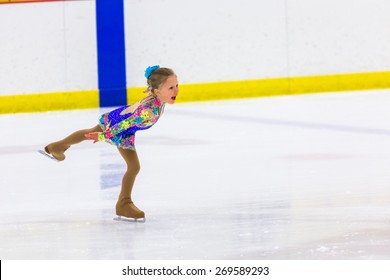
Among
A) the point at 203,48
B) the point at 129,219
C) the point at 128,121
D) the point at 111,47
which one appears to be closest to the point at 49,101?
the point at 111,47

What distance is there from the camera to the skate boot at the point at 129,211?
496cm

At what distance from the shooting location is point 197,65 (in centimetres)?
1205

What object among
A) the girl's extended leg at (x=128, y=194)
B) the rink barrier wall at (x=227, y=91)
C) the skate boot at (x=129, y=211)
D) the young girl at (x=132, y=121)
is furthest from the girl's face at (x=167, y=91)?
the rink barrier wall at (x=227, y=91)

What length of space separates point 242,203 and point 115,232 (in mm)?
918

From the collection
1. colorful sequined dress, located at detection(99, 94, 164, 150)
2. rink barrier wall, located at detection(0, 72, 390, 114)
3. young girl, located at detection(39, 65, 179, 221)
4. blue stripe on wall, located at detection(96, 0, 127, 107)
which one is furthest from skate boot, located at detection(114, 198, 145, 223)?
blue stripe on wall, located at detection(96, 0, 127, 107)

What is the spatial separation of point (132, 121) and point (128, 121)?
0.02m

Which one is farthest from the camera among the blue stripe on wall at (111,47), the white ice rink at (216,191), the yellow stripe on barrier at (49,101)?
the blue stripe on wall at (111,47)

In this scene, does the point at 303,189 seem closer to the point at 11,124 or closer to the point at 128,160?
the point at 128,160

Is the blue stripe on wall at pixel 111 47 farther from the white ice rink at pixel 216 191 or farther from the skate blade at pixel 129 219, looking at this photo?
the skate blade at pixel 129 219

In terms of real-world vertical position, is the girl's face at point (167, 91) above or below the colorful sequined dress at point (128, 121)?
above

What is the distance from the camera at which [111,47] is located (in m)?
12.0

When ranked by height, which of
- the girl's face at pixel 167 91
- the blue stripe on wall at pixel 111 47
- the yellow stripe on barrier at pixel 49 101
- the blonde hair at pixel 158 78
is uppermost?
the blue stripe on wall at pixel 111 47

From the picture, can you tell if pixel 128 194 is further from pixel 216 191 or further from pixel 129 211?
pixel 216 191
